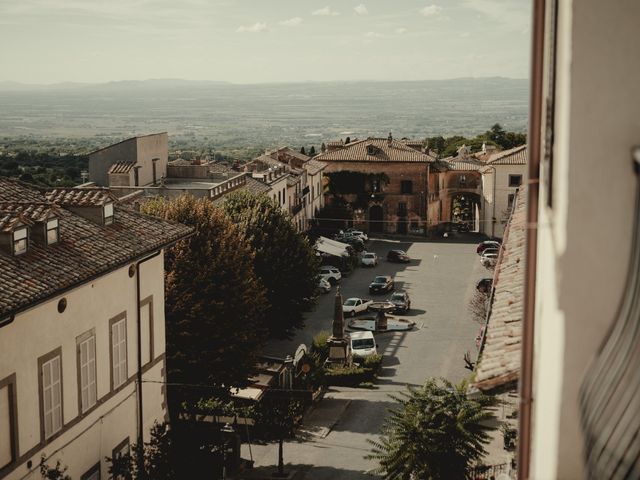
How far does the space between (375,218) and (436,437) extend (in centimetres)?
5805

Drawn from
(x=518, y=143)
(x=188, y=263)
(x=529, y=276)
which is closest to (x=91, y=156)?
(x=188, y=263)

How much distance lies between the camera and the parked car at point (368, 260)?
62.3 m

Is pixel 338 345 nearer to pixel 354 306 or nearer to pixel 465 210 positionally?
pixel 354 306

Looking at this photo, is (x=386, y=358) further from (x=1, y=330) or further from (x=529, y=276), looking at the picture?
(x=529, y=276)

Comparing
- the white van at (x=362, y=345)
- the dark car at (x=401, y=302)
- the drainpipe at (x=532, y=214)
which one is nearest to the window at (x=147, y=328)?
the drainpipe at (x=532, y=214)

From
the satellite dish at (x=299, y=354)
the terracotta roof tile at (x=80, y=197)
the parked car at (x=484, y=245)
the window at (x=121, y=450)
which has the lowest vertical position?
the parked car at (x=484, y=245)

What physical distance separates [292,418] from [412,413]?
1101 cm

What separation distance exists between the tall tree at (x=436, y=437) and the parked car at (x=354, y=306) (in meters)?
29.4

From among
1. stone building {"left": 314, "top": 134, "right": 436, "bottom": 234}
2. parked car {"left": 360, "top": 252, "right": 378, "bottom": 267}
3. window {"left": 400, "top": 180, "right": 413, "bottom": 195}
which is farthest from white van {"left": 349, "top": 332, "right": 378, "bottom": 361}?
window {"left": 400, "top": 180, "right": 413, "bottom": 195}

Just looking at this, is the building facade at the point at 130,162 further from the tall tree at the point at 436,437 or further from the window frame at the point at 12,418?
the window frame at the point at 12,418

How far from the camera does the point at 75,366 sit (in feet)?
59.1

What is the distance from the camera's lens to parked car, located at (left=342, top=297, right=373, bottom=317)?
48.3 meters

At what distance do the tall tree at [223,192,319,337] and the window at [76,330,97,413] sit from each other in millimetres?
19554

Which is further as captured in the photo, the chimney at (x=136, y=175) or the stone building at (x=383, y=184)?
the stone building at (x=383, y=184)
